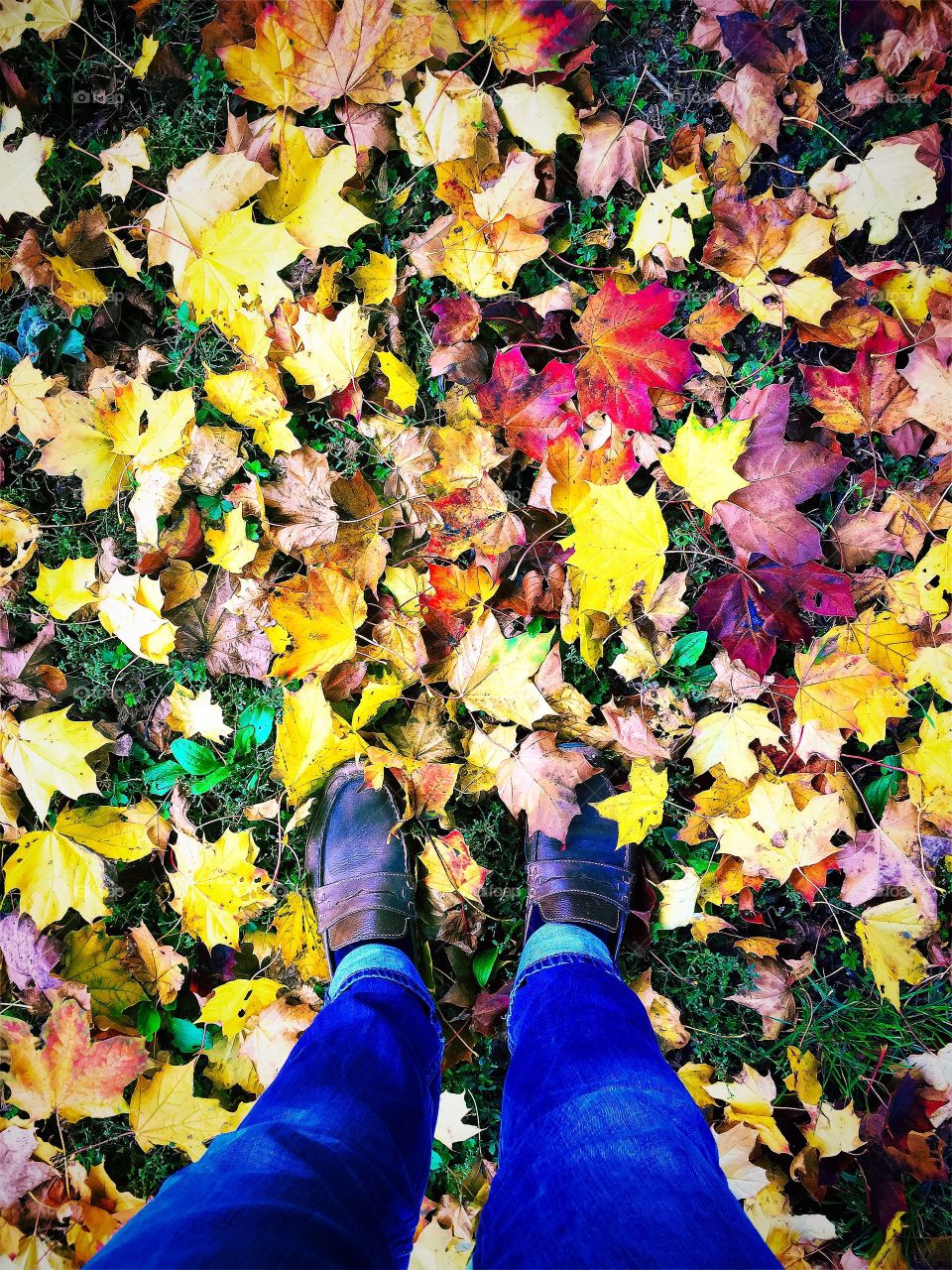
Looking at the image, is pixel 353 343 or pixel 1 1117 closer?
pixel 353 343

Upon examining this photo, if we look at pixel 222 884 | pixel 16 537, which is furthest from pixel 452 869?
pixel 16 537

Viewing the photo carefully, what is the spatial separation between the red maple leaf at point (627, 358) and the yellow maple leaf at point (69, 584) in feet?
3.35

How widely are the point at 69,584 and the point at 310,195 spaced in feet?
2.86

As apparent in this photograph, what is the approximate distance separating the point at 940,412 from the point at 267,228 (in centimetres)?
120

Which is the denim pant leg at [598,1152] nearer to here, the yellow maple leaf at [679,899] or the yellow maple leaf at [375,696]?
the yellow maple leaf at [679,899]

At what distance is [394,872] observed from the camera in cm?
139

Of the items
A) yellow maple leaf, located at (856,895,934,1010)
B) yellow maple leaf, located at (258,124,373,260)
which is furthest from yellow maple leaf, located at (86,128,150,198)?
yellow maple leaf, located at (856,895,934,1010)

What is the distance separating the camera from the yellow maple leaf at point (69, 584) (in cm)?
144

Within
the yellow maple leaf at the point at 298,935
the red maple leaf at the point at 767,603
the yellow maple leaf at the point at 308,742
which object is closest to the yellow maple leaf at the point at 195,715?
the yellow maple leaf at the point at 308,742

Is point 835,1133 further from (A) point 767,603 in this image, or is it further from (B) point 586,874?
(A) point 767,603

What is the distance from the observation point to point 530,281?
1.36 meters

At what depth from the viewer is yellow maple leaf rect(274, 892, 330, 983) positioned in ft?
4.63

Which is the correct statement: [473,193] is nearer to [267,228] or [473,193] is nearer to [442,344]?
[442,344]

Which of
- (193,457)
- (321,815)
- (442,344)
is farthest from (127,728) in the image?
(442,344)
